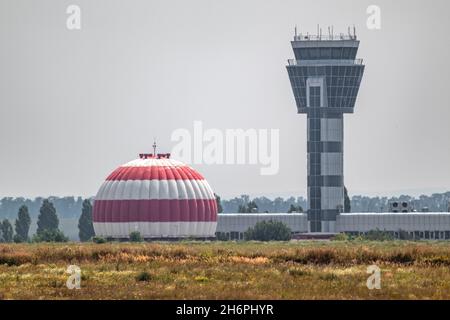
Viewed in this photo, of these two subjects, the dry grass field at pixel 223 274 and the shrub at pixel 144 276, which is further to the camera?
the shrub at pixel 144 276

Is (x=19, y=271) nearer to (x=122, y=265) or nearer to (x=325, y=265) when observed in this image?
(x=122, y=265)

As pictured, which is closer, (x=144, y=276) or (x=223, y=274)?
(x=144, y=276)

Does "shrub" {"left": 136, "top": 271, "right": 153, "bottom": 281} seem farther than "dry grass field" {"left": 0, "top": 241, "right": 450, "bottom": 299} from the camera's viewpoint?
Yes
